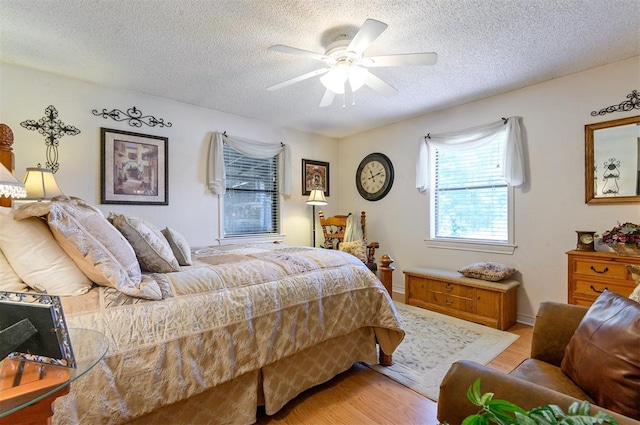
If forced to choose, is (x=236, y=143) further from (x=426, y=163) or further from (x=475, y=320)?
(x=475, y=320)

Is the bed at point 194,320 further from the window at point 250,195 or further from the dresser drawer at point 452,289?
the window at point 250,195

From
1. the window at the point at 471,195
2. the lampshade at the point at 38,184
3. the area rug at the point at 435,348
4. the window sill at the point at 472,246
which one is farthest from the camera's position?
the window at the point at 471,195

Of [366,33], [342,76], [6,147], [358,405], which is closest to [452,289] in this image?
[358,405]

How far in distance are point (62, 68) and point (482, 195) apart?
456 centimetres

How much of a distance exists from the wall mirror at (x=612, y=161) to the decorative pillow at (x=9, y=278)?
13.3 ft

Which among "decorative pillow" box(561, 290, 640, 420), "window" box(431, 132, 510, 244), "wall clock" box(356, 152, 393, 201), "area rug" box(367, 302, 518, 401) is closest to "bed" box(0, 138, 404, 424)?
"area rug" box(367, 302, 518, 401)

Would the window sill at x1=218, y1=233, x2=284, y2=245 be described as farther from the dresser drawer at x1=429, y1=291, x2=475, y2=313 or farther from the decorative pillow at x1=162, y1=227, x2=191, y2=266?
the dresser drawer at x1=429, y1=291, x2=475, y2=313

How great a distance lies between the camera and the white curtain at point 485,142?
3080mm

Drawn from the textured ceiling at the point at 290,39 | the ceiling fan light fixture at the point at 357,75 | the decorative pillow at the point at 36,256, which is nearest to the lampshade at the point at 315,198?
the textured ceiling at the point at 290,39

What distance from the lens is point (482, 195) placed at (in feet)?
11.5

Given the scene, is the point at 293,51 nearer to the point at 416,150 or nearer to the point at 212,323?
the point at 212,323

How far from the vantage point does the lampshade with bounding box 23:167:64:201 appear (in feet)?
7.55

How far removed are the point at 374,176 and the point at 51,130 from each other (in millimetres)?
3898

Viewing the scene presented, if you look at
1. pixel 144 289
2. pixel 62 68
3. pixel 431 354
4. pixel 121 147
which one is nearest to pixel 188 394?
pixel 144 289
